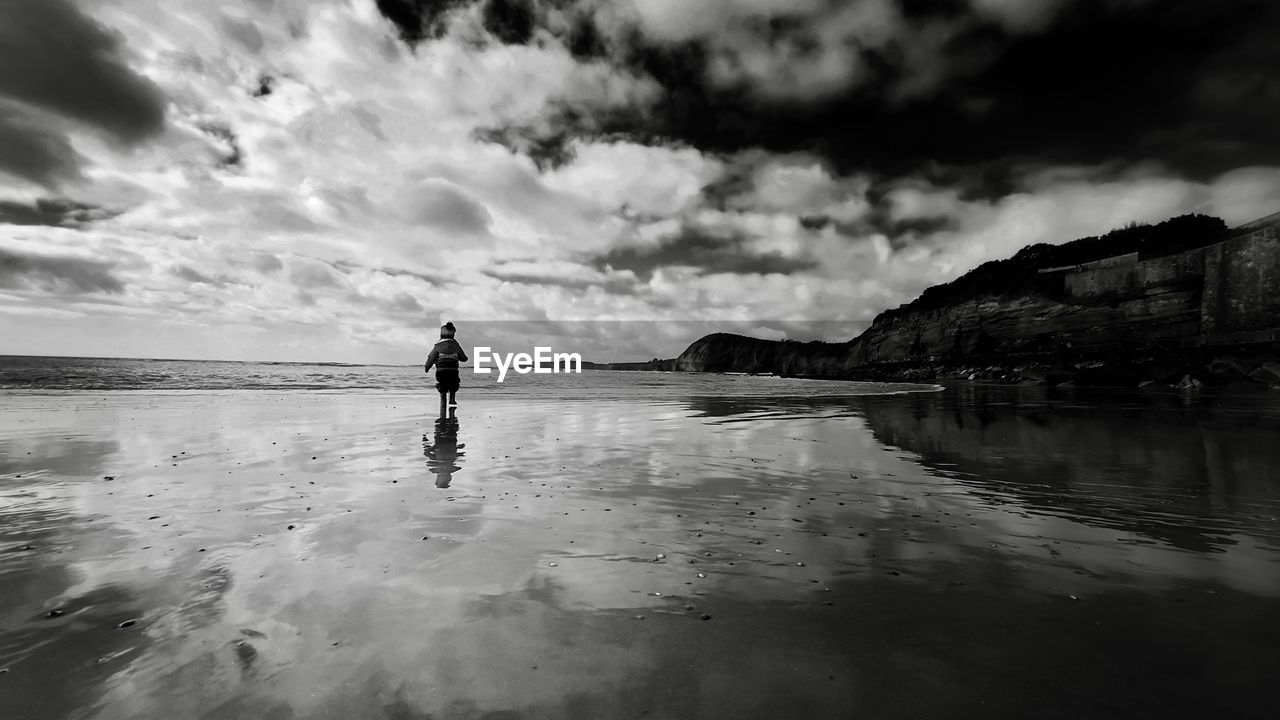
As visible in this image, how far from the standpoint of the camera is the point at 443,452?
9.41 m

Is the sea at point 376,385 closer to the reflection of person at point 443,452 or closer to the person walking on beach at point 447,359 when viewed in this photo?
the person walking on beach at point 447,359

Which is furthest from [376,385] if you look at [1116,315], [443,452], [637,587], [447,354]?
[1116,315]

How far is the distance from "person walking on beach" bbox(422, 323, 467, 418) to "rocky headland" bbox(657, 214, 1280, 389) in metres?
38.2

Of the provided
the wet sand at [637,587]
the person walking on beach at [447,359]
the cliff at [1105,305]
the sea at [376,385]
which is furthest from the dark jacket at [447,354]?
the cliff at [1105,305]

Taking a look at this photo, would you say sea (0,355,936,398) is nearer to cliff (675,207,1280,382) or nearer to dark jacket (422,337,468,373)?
dark jacket (422,337,468,373)

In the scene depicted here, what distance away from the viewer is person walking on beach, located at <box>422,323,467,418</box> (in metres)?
16.1

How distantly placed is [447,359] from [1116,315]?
177ft

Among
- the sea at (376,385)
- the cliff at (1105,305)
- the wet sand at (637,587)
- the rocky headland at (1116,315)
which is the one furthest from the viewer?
the cliff at (1105,305)

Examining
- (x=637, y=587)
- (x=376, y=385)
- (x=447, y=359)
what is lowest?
(x=637, y=587)

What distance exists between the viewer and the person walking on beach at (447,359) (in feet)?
52.9

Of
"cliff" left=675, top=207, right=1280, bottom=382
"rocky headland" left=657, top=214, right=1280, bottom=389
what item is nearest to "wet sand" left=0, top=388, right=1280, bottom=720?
"rocky headland" left=657, top=214, right=1280, bottom=389

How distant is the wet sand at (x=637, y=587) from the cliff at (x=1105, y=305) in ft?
119

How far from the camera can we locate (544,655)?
277 cm

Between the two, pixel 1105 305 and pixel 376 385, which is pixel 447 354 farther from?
pixel 1105 305
